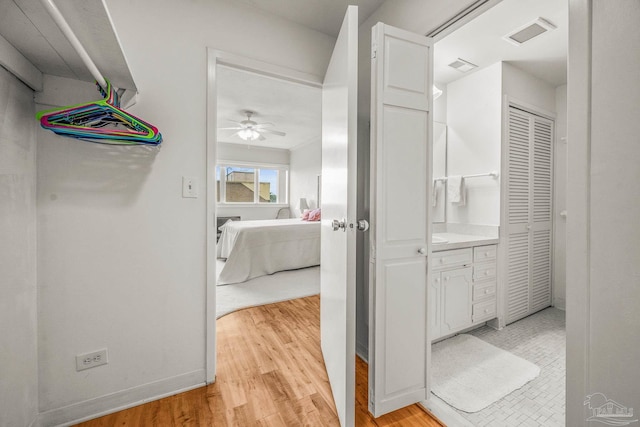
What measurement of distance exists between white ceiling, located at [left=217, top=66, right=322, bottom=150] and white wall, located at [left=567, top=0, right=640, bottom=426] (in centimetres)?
220

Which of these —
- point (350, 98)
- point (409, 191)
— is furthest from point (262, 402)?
point (350, 98)

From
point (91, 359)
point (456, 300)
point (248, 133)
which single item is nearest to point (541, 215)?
point (456, 300)

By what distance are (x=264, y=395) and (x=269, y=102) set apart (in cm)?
378

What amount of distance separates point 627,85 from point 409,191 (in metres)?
0.83

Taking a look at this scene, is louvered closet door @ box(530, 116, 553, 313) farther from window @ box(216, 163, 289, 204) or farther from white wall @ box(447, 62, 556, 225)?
window @ box(216, 163, 289, 204)

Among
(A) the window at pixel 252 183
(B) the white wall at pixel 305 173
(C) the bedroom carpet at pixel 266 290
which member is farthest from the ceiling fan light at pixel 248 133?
(C) the bedroom carpet at pixel 266 290

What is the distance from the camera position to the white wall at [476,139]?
7.95 ft

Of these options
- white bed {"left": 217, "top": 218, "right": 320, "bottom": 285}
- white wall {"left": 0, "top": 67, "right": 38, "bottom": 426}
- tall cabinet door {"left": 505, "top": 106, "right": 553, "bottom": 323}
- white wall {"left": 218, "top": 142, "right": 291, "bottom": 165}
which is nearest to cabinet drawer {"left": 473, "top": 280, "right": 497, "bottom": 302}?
tall cabinet door {"left": 505, "top": 106, "right": 553, "bottom": 323}

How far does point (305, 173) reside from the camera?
684cm

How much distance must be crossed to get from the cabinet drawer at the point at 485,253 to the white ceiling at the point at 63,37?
2594mm

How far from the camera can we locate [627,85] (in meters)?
0.72

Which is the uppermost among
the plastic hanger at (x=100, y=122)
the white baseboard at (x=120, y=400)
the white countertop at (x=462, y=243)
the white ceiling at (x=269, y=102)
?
the white ceiling at (x=269, y=102)

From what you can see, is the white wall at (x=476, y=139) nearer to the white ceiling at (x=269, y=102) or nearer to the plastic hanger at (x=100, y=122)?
the white ceiling at (x=269, y=102)

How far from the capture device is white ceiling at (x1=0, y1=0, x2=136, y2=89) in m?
0.83
